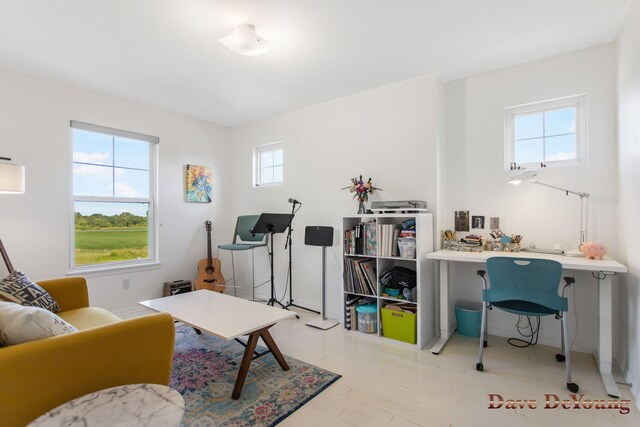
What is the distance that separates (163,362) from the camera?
154cm

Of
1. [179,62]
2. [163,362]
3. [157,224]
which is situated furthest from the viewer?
[157,224]

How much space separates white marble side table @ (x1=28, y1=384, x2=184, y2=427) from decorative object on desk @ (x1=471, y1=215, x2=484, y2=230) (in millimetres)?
2767

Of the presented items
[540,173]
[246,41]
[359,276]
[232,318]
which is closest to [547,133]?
[540,173]

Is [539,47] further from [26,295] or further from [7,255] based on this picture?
[7,255]

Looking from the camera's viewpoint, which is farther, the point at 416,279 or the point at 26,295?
the point at 416,279

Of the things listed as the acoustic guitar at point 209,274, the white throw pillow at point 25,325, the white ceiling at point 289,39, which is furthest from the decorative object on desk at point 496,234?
the acoustic guitar at point 209,274

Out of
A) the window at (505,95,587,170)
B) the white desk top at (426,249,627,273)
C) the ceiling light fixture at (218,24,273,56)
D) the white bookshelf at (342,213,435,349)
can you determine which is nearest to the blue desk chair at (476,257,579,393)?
the white desk top at (426,249,627,273)

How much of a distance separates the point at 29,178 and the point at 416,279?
3.74m

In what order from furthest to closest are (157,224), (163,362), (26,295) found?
(157,224) → (26,295) → (163,362)

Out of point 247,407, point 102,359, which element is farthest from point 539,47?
point 102,359

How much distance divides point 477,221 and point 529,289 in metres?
0.95

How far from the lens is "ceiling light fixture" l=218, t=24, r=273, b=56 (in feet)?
7.01

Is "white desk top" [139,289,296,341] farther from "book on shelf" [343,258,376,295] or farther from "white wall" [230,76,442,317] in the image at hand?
"white wall" [230,76,442,317]

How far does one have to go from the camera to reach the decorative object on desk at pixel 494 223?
2898mm
